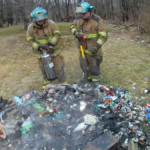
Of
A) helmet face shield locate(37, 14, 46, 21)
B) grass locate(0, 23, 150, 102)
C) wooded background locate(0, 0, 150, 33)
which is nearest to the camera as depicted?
helmet face shield locate(37, 14, 46, 21)

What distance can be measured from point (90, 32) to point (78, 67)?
231cm

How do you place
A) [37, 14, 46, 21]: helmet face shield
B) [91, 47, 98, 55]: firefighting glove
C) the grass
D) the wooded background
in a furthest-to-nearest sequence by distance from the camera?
the wooded background → the grass → [91, 47, 98, 55]: firefighting glove → [37, 14, 46, 21]: helmet face shield

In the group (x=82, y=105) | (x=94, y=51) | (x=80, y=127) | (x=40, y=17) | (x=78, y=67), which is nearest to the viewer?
(x=80, y=127)

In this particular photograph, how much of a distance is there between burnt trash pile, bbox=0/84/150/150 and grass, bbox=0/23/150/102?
1.24 meters

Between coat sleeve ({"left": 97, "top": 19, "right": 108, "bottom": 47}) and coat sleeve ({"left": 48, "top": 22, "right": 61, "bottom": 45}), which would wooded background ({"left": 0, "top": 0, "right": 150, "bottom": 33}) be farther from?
coat sleeve ({"left": 48, "top": 22, "right": 61, "bottom": 45})

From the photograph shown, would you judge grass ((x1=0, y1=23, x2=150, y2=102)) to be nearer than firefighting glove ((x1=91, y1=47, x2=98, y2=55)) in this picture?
No

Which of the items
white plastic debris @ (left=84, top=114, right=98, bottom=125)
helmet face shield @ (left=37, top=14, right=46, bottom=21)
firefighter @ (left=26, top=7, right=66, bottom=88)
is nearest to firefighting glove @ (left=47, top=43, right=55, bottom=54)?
firefighter @ (left=26, top=7, right=66, bottom=88)

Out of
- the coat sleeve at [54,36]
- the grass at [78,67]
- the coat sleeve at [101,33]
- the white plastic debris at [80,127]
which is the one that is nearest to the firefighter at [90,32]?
the coat sleeve at [101,33]

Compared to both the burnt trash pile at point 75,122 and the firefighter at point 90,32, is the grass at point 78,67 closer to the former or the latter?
the firefighter at point 90,32

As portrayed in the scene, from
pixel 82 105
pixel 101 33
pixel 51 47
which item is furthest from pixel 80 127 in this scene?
pixel 101 33

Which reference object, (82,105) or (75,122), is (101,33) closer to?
(82,105)

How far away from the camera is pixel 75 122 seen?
9.82 feet

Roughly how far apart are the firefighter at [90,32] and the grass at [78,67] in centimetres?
95

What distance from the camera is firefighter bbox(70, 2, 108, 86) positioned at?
394cm
